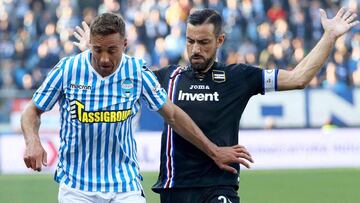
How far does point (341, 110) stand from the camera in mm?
21750

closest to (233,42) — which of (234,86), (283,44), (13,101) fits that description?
(283,44)

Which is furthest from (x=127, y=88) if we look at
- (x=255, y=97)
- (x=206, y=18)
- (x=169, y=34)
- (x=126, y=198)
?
(x=169, y=34)

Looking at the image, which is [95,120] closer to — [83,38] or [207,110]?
[207,110]

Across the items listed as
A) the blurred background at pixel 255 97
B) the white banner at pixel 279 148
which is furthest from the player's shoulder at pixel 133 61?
the white banner at pixel 279 148

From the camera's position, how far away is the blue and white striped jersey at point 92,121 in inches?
259

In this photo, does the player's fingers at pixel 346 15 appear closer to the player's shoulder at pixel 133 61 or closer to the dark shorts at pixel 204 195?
the dark shorts at pixel 204 195

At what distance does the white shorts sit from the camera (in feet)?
21.7

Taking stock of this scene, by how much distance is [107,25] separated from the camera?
20.8ft

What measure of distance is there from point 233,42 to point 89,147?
19.6 meters

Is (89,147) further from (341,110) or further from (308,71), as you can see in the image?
(341,110)

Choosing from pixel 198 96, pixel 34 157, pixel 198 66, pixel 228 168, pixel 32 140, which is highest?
pixel 198 66

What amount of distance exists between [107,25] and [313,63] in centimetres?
187

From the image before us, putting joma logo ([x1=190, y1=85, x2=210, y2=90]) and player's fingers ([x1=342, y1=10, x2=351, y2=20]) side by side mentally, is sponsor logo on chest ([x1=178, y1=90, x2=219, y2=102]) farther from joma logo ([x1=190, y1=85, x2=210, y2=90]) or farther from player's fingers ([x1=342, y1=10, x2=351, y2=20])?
player's fingers ([x1=342, y1=10, x2=351, y2=20])

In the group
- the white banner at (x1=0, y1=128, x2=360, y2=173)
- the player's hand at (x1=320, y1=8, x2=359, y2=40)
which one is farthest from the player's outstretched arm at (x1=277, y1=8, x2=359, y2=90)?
the white banner at (x1=0, y1=128, x2=360, y2=173)
